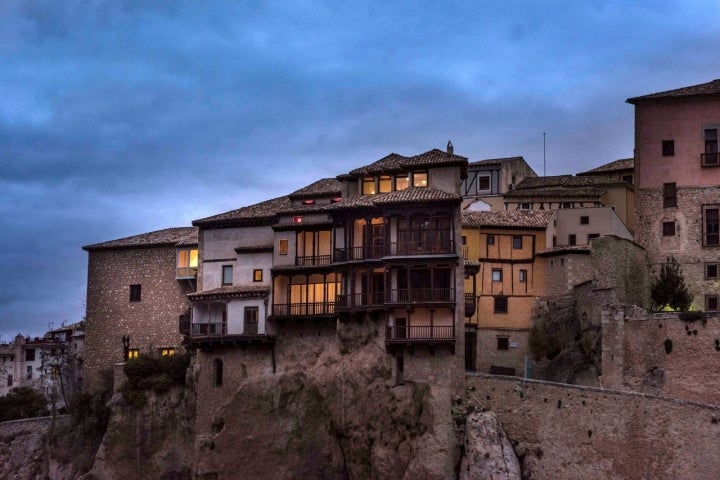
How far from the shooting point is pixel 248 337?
60.8m

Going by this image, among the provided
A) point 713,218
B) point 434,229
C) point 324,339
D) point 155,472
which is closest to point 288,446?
point 324,339

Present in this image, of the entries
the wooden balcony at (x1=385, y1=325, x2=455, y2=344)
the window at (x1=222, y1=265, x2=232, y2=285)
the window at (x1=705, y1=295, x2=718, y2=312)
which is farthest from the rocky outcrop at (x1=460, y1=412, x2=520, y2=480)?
the window at (x1=222, y1=265, x2=232, y2=285)

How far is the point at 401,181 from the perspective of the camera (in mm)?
59312

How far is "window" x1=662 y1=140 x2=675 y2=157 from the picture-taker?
205 feet

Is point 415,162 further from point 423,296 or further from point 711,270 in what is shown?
point 711,270

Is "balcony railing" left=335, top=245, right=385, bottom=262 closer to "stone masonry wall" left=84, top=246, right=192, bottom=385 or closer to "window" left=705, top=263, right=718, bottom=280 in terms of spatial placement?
"stone masonry wall" left=84, top=246, right=192, bottom=385

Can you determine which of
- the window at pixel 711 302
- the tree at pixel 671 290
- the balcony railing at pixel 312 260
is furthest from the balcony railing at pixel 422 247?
the window at pixel 711 302

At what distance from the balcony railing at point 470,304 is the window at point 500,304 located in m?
2.00

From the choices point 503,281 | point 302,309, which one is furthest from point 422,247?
point 503,281

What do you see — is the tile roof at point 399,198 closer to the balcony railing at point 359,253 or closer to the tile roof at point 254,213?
the balcony railing at point 359,253

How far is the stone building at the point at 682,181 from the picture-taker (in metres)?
60.8

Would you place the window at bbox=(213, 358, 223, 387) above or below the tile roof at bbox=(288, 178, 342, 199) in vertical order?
below

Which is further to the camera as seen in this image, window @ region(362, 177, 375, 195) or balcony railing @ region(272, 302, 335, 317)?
window @ region(362, 177, 375, 195)

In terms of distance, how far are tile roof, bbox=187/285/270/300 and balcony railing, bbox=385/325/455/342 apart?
31.4 feet
